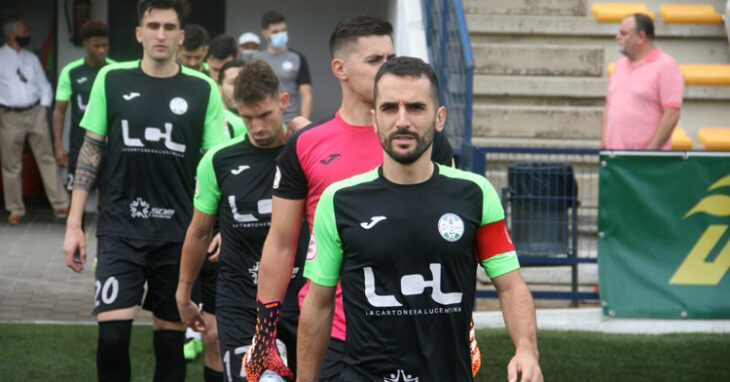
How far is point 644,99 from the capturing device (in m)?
10.7

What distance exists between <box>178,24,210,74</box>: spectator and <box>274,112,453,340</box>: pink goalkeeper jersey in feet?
14.1

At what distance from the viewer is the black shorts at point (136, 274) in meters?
6.91

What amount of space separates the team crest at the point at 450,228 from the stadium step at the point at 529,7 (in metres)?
9.68

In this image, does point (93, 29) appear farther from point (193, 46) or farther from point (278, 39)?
point (193, 46)

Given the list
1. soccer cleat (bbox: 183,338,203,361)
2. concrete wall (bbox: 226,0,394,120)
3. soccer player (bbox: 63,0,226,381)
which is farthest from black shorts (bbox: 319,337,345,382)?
concrete wall (bbox: 226,0,394,120)

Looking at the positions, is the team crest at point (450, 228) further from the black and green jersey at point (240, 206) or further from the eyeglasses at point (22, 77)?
the eyeglasses at point (22, 77)

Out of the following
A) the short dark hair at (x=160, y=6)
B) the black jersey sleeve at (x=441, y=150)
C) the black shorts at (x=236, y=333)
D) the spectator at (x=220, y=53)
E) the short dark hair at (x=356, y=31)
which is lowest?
the black shorts at (x=236, y=333)

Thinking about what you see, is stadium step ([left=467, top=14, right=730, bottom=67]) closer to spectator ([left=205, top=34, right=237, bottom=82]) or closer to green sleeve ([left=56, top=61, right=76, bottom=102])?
spectator ([left=205, top=34, right=237, bottom=82])

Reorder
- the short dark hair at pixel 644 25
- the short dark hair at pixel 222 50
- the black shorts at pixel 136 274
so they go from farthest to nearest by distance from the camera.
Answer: the short dark hair at pixel 644 25 → the short dark hair at pixel 222 50 → the black shorts at pixel 136 274

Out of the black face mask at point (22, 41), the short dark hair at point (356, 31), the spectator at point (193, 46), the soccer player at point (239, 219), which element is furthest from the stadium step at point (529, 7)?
the short dark hair at point (356, 31)

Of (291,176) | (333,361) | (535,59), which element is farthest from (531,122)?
(333,361)

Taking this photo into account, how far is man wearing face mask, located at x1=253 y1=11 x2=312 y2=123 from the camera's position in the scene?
1335 cm

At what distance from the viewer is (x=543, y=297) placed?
9992 mm

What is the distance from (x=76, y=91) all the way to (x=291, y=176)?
24.0 ft
